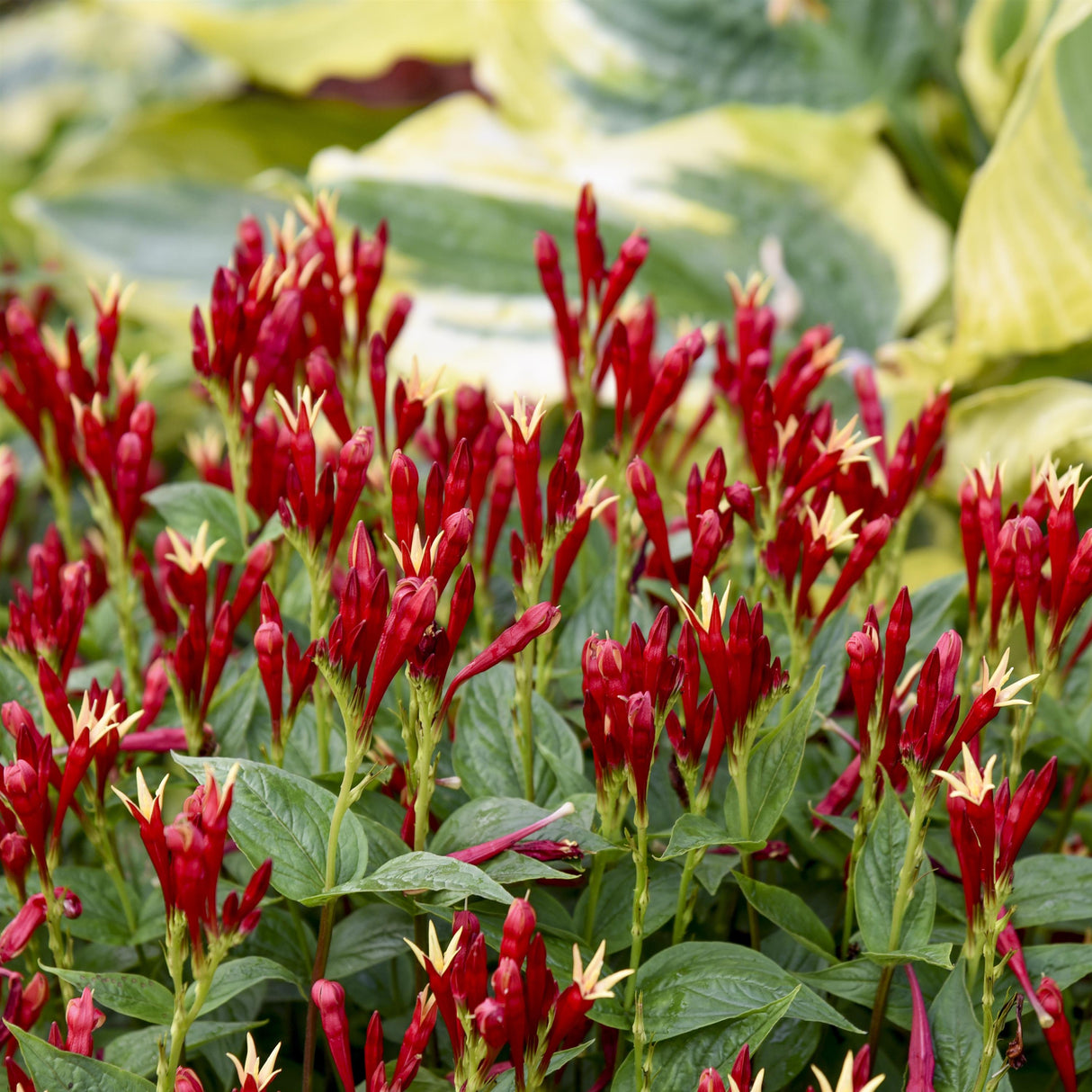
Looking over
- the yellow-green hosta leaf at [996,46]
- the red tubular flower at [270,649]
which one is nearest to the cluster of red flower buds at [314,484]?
Result: the red tubular flower at [270,649]

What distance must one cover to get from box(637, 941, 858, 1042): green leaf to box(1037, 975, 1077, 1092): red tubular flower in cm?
7

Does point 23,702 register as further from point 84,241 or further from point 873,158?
point 873,158

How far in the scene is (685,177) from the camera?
1247 mm

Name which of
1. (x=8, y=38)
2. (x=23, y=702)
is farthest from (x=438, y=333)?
(x=8, y=38)

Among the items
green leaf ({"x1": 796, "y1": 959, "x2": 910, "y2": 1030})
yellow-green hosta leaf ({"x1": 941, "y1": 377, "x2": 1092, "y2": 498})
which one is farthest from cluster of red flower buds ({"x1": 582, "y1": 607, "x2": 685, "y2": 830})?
yellow-green hosta leaf ({"x1": 941, "y1": 377, "x2": 1092, "y2": 498})

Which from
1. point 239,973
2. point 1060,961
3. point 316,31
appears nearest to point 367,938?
point 239,973

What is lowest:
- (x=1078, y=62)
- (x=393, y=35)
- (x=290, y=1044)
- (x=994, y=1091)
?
(x=290, y=1044)

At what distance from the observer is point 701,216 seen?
1232mm

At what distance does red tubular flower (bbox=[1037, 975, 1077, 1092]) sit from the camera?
1.40 ft

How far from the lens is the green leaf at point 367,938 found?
1.56 feet

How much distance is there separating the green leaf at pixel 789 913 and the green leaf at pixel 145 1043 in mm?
197

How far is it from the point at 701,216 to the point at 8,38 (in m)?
1.46

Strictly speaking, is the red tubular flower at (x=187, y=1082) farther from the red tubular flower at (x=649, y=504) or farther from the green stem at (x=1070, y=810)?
the green stem at (x=1070, y=810)

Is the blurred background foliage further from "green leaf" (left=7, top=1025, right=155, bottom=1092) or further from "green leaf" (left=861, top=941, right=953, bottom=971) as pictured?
"green leaf" (left=7, top=1025, right=155, bottom=1092)
